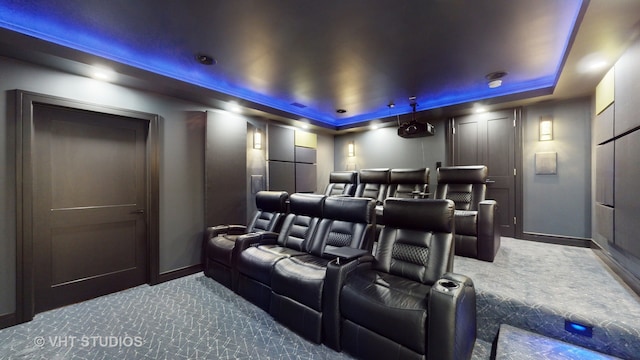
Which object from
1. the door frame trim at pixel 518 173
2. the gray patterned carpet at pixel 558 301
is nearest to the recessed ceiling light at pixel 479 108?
the door frame trim at pixel 518 173

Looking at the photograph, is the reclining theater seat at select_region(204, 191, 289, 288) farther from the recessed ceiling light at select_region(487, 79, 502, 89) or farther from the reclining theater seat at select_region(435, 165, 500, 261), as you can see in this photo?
the recessed ceiling light at select_region(487, 79, 502, 89)

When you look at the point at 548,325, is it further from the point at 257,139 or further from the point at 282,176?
the point at 257,139

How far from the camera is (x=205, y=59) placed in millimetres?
3043

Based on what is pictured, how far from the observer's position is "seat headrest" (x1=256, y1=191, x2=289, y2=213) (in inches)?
144

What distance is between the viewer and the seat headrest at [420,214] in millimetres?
2160

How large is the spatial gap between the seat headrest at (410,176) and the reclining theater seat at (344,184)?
917 mm

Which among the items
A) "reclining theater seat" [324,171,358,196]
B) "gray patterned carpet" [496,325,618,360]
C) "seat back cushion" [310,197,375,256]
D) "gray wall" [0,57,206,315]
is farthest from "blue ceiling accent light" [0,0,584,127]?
"gray patterned carpet" [496,325,618,360]

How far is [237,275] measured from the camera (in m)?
3.08

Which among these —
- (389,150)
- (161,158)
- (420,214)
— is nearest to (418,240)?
(420,214)

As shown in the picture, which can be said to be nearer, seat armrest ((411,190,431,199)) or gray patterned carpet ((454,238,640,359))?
gray patterned carpet ((454,238,640,359))

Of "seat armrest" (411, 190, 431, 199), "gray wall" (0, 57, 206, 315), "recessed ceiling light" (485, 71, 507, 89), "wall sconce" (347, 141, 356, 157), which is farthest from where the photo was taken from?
"wall sconce" (347, 141, 356, 157)

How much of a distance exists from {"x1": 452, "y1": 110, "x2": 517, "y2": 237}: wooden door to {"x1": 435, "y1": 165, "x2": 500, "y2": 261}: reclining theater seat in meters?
1.10

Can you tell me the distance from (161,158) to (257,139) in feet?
5.92

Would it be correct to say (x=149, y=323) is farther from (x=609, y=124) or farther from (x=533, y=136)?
(x=533, y=136)
